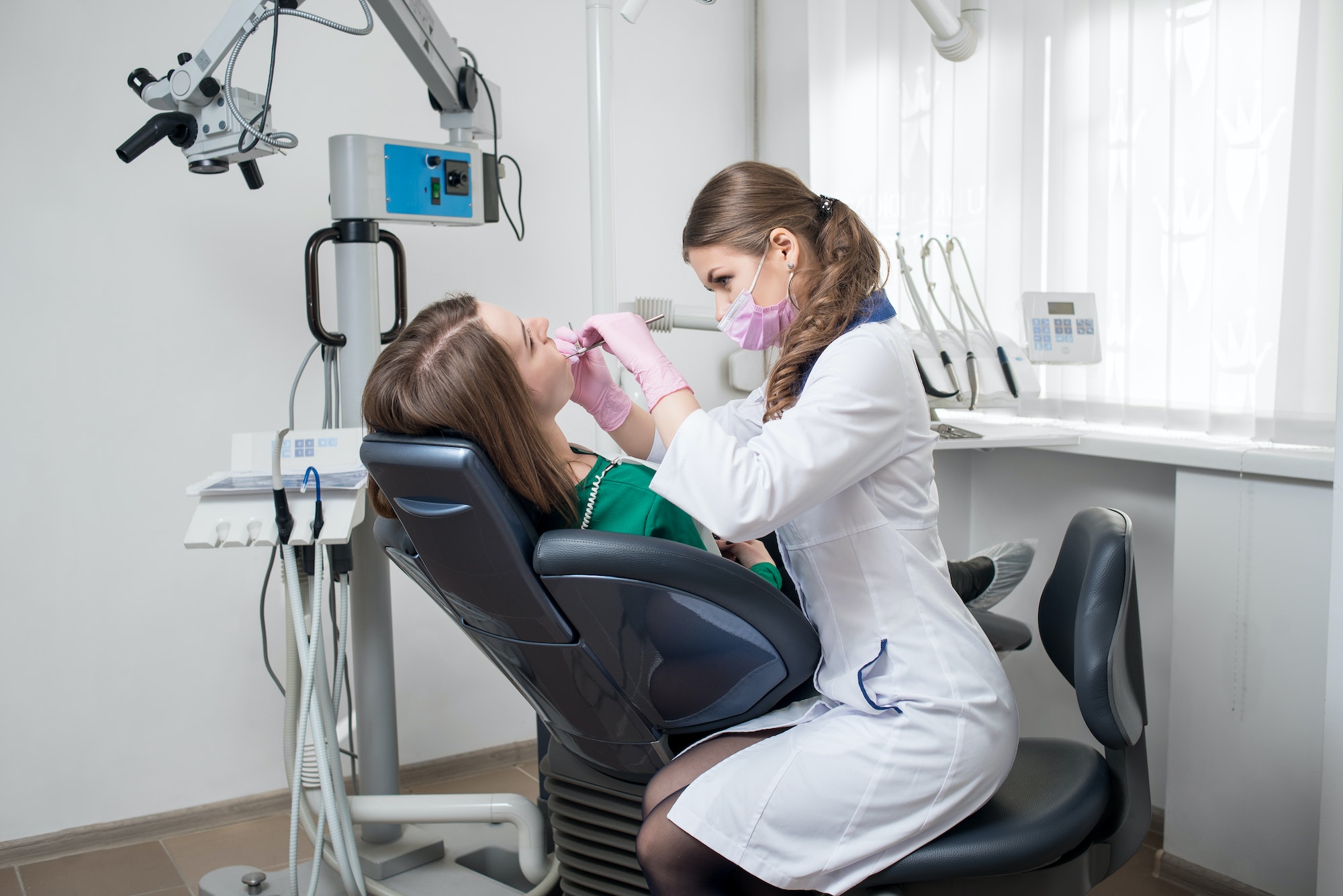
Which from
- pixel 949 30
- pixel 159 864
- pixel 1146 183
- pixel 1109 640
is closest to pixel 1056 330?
pixel 1146 183

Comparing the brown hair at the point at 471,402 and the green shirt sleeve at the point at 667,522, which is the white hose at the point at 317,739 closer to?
the brown hair at the point at 471,402

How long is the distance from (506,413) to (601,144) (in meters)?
1.11

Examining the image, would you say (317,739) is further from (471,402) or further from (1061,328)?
(1061,328)

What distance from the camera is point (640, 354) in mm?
1192

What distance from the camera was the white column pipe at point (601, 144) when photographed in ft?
6.55

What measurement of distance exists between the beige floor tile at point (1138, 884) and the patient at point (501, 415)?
4.17 feet

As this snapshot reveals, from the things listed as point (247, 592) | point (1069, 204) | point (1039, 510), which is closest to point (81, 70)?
point (247, 592)

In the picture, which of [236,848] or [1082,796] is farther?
[236,848]

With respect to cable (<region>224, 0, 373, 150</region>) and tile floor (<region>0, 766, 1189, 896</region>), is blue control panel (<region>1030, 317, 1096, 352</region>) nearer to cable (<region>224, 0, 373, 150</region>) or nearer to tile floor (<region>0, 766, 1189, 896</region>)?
tile floor (<region>0, 766, 1189, 896</region>)

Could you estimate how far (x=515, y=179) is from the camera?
2564 millimetres

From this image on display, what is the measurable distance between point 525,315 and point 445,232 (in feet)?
0.95

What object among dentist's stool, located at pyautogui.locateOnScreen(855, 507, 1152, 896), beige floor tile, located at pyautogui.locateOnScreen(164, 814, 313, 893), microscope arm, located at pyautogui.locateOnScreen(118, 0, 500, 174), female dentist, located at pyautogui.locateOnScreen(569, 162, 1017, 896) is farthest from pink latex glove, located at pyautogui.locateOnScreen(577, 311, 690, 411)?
beige floor tile, located at pyautogui.locateOnScreen(164, 814, 313, 893)

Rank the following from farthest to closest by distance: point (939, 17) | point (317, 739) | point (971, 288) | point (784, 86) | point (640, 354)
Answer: point (784, 86), point (971, 288), point (939, 17), point (317, 739), point (640, 354)

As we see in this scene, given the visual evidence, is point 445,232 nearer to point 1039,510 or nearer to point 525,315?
point 525,315
